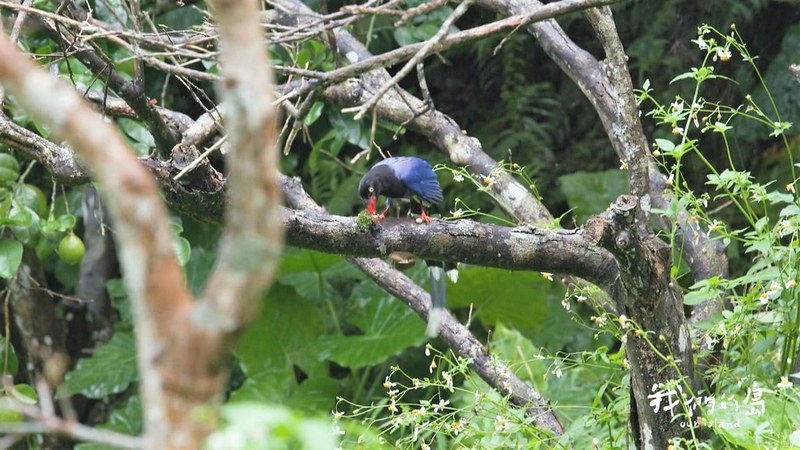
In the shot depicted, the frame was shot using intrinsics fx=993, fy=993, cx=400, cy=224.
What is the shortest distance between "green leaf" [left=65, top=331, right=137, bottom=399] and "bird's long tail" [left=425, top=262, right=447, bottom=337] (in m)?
2.01

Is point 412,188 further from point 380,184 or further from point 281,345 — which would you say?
point 281,345

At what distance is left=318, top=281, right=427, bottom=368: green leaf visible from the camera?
4.46 metres

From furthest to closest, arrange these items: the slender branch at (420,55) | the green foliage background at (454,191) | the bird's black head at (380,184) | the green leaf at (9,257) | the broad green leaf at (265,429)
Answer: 1. the green foliage background at (454,191)
2. the bird's black head at (380,184)
3. the green leaf at (9,257)
4. the slender branch at (420,55)
5. the broad green leaf at (265,429)

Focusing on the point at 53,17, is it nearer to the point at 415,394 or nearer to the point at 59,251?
the point at 59,251

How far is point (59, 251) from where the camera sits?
11.8 feet

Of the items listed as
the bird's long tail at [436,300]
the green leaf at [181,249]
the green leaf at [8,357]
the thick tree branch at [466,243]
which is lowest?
the green leaf at [8,357]

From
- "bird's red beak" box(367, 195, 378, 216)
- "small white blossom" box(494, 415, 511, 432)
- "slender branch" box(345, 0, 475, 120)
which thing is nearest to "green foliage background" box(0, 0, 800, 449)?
"bird's red beak" box(367, 195, 378, 216)

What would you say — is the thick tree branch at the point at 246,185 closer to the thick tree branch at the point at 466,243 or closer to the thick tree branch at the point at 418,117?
the thick tree branch at the point at 466,243

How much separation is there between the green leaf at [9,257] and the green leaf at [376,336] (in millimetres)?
1657

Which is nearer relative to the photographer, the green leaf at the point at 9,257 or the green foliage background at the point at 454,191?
the green leaf at the point at 9,257

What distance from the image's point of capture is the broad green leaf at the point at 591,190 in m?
5.22

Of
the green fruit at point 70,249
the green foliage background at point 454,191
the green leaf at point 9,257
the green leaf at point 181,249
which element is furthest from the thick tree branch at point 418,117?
the green leaf at point 9,257

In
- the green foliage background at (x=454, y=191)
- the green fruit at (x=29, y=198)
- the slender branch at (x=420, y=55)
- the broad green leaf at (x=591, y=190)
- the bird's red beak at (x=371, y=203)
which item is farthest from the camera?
the broad green leaf at (x=591, y=190)

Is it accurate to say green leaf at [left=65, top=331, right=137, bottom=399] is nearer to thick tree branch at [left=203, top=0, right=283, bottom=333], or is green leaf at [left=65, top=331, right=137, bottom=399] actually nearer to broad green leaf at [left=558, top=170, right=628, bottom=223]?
→ broad green leaf at [left=558, top=170, right=628, bottom=223]
